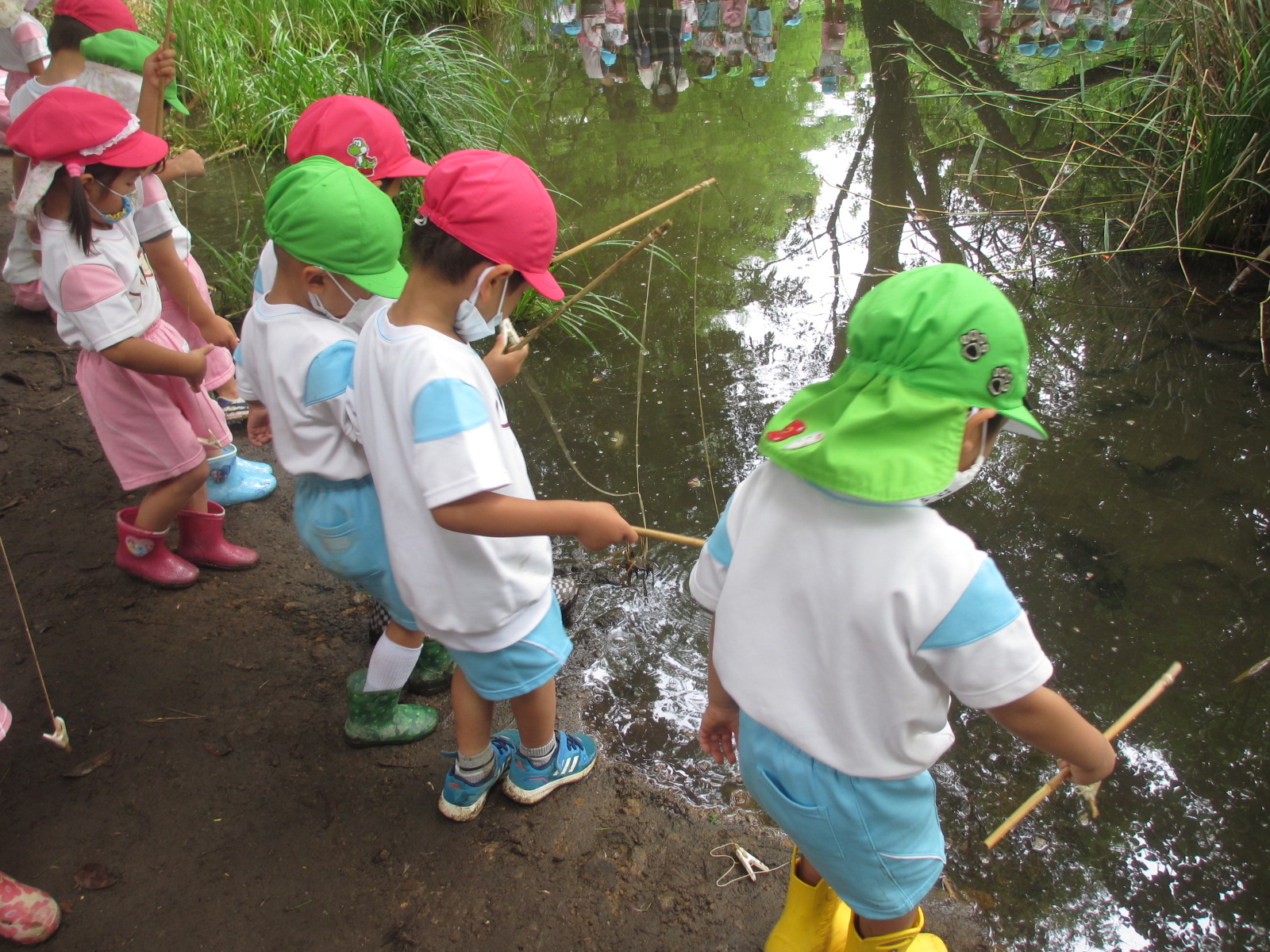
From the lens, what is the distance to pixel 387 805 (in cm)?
204

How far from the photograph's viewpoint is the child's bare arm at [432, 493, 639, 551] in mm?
1419

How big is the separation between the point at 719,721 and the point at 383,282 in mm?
1112

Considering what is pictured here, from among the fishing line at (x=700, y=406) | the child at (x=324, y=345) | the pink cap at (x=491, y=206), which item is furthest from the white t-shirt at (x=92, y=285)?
the fishing line at (x=700, y=406)

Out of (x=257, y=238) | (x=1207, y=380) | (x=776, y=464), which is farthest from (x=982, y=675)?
(x=257, y=238)

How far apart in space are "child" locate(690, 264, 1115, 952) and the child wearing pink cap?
4.91 ft

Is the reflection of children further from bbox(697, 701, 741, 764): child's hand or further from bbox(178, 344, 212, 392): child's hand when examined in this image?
bbox(697, 701, 741, 764): child's hand

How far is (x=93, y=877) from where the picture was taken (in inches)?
Result: 73.3

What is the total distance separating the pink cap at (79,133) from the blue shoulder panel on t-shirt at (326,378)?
2.98ft

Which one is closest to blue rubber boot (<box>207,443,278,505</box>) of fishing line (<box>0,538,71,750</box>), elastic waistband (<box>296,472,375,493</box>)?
fishing line (<box>0,538,71,750</box>)

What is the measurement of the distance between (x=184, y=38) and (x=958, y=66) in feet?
16.7

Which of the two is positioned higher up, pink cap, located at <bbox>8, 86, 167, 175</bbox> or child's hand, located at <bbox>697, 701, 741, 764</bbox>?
pink cap, located at <bbox>8, 86, 167, 175</bbox>

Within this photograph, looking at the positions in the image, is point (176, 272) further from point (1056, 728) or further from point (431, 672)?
point (1056, 728)

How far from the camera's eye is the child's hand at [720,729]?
1519 mm

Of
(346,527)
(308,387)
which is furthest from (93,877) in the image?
(308,387)
